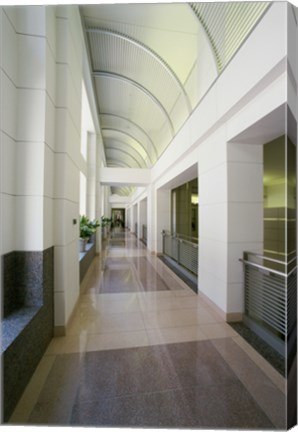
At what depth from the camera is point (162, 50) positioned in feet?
13.4

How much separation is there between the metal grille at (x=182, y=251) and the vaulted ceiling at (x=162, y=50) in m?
3.08

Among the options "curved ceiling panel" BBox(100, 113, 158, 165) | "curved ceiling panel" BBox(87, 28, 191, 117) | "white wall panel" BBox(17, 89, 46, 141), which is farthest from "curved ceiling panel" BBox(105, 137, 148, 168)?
"white wall panel" BBox(17, 89, 46, 141)

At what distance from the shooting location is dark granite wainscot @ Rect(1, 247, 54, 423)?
1.48 meters

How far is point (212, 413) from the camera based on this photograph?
58.7 inches

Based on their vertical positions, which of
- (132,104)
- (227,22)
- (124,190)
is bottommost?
(227,22)

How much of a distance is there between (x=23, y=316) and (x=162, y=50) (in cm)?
510

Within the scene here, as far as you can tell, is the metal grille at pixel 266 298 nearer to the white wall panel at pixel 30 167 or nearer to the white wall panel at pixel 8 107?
the white wall panel at pixel 30 167

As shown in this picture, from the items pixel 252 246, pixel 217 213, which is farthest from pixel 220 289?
pixel 217 213

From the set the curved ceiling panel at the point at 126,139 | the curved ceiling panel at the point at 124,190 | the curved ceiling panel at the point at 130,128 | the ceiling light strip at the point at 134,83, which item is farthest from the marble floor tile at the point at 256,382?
the curved ceiling panel at the point at 124,190

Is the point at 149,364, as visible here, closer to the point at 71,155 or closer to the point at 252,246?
the point at 252,246

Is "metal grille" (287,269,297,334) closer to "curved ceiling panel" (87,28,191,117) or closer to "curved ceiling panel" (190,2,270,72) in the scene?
"curved ceiling panel" (190,2,270,72)

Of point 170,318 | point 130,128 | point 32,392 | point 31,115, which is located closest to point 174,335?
point 170,318

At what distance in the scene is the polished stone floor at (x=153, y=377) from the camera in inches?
58.0

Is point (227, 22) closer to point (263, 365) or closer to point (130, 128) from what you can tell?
point (263, 365)
